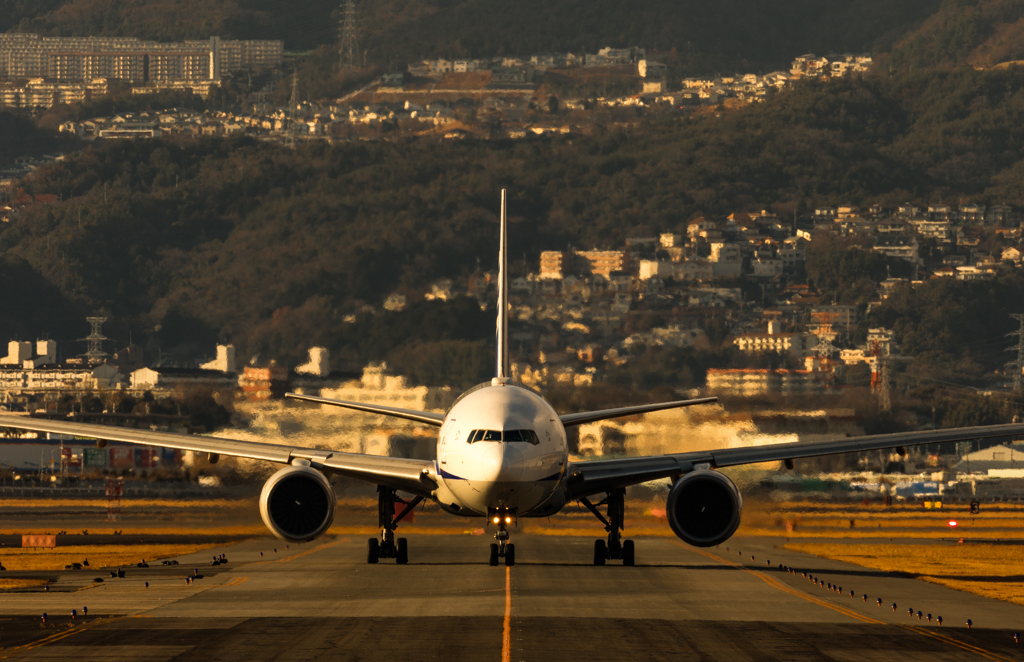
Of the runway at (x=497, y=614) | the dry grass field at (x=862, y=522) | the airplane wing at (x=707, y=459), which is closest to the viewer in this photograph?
the runway at (x=497, y=614)

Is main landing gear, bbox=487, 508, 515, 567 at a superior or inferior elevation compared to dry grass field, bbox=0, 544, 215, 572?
superior

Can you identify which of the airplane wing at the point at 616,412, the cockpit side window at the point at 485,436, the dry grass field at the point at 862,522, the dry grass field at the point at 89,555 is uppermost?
the airplane wing at the point at 616,412

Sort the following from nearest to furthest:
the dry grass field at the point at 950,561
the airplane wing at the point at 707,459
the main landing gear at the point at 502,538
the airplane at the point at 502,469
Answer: the airplane at the point at 502,469, the main landing gear at the point at 502,538, the airplane wing at the point at 707,459, the dry grass field at the point at 950,561

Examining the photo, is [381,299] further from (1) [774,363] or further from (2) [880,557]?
(2) [880,557]

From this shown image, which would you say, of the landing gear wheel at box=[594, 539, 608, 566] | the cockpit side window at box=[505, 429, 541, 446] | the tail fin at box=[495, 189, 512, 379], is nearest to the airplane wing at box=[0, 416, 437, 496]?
the cockpit side window at box=[505, 429, 541, 446]

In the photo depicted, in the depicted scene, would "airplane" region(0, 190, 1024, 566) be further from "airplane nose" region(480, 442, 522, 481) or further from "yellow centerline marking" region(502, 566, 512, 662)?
"yellow centerline marking" region(502, 566, 512, 662)

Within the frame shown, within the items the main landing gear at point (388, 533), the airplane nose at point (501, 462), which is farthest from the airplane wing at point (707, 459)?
the main landing gear at point (388, 533)

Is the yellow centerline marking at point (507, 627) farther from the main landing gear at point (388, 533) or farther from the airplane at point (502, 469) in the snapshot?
the main landing gear at point (388, 533)

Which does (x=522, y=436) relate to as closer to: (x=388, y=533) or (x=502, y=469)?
(x=502, y=469)
